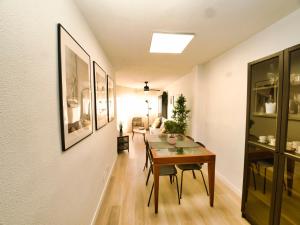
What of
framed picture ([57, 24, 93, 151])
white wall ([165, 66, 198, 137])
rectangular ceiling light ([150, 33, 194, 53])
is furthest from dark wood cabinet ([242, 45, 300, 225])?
white wall ([165, 66, 198, 137])

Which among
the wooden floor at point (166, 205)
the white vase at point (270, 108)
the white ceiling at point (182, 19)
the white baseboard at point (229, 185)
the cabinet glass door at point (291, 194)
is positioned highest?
the white ceiling at point (182, 19)

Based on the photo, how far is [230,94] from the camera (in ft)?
8.53

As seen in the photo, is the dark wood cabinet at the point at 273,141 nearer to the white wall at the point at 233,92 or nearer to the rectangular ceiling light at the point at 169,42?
the white wall at the point at 233,92

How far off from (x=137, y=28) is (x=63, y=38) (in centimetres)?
100

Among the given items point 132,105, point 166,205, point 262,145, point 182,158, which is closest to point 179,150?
point 182,158

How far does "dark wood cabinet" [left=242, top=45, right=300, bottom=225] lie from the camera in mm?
1349

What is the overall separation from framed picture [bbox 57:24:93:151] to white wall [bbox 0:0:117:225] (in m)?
0.05

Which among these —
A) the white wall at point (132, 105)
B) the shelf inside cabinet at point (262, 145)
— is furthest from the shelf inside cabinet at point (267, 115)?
the white wall at point (132, 105)

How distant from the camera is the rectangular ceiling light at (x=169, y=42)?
6.84 ft

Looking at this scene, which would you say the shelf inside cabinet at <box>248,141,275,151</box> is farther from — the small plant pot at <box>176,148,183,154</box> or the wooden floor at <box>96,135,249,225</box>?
the wooden floor at <box>96,135,249,225</box>

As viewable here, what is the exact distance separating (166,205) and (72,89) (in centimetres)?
195

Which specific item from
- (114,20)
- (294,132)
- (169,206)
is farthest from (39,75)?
(169,206)

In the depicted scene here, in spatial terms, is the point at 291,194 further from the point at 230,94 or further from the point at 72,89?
the point at 72,89

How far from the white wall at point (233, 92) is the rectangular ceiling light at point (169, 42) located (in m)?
0.87
